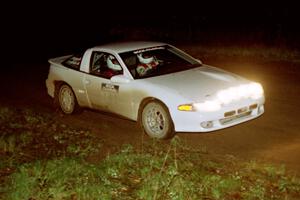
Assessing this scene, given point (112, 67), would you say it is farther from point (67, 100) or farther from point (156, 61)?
point (67, 100)

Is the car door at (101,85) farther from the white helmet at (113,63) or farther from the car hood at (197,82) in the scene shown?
the car hood at (197,82)

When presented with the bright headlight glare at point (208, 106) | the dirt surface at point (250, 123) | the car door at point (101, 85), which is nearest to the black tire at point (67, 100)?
the dirt surface at point (250, 123)

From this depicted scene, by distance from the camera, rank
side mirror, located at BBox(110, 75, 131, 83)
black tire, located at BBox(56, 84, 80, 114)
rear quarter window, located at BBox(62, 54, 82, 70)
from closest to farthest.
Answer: side mirror, located at BBox(110, 75, 131, 83) → rear quarter window, located at BBox(62, 54, 82, 70) → black tire, located at BBox(56, 84, 80, 114)

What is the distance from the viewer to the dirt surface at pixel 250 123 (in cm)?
769

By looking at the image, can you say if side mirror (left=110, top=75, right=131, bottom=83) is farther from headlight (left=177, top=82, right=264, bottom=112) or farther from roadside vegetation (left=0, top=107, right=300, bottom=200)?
headlight (left=177, top=82, right=264, bottom=112)

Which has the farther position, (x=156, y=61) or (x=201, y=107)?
(x=156, y=61)

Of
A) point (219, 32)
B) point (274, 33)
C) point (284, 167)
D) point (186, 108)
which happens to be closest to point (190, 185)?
point (284, 167)

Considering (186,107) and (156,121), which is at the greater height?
(186,107)

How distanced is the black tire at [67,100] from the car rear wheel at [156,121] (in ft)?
6.59

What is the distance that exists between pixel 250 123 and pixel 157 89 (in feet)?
5.70

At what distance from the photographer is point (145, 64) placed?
902 centimetres

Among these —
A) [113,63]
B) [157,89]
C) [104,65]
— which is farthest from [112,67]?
[157,89]

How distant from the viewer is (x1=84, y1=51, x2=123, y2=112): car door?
29.4 feet

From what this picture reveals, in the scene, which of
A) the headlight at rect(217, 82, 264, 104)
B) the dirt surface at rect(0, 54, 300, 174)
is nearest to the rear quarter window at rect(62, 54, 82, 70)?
the dirt surface at rect(0, 54, 300, 174)
